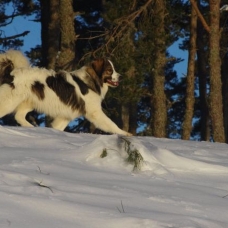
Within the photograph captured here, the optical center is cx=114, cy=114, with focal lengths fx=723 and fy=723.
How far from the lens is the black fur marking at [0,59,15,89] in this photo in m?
11.6

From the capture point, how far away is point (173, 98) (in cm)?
3381

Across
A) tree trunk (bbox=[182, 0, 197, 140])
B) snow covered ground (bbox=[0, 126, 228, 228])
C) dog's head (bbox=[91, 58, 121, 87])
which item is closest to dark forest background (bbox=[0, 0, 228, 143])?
tree trunk (bbox=[182, 0, 197, 140])

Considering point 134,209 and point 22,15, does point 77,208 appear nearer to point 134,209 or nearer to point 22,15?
point 134,209

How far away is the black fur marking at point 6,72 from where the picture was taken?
11.6 meters

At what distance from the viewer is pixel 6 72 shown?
11656 millimetres

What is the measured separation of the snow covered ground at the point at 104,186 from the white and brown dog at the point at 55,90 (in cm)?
485

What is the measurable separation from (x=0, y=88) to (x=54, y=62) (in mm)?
9681

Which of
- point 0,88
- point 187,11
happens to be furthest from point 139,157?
point 187,11

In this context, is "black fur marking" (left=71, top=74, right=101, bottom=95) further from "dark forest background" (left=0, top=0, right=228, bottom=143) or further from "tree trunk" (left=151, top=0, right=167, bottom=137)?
"tree trunk" (left=151, top=0, right=167, bottom=137)

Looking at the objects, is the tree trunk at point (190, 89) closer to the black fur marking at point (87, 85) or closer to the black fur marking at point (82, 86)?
the black fur marking at point (87, 85)

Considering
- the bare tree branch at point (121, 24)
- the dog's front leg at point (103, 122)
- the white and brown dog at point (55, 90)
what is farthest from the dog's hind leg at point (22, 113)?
the bare tree branch at point (121, 24)

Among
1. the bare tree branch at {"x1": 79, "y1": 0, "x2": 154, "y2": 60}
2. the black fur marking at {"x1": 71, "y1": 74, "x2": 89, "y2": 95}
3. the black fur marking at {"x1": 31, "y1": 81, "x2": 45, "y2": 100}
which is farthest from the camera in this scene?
the bare tree branch at {"x1": 79, "y1": 0, "x2": 154, "y2": 60}

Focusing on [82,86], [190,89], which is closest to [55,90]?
[82,86]

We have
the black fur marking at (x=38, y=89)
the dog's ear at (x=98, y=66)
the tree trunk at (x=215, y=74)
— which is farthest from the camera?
the tree trunk at (x=215, y=74)
